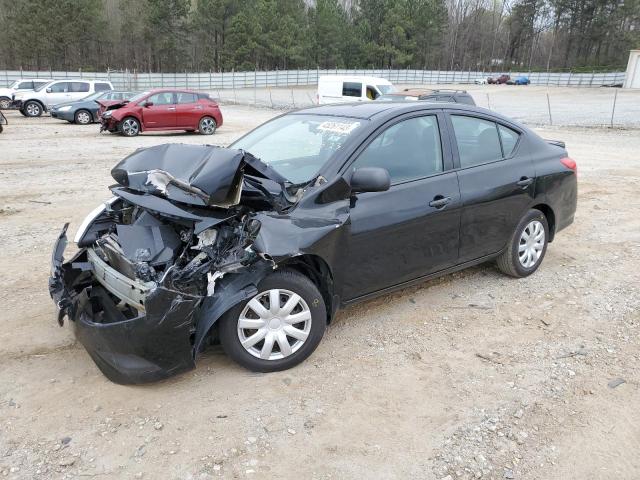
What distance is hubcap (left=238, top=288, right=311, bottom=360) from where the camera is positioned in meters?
3.16

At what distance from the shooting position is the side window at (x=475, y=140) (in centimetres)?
421

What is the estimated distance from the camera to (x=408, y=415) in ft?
9.79

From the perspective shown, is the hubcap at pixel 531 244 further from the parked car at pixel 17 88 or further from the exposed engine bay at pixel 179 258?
the parked car at pixel 17 88

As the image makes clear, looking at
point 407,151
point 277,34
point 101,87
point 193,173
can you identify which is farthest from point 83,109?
point 277,34

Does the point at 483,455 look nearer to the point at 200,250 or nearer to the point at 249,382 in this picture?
the point at 249,382

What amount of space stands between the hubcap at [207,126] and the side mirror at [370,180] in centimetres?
1513

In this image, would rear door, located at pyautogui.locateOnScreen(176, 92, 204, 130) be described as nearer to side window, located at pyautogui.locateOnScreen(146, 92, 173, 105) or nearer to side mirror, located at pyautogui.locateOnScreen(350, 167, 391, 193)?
side window, located at pyautogui.locateOnScreen(146, 92, 173, 105)

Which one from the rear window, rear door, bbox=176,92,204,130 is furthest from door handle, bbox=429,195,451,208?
the rear window

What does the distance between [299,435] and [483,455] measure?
0.97 meters

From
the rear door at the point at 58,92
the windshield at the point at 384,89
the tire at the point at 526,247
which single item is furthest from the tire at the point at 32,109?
the tire at the point at 526,247

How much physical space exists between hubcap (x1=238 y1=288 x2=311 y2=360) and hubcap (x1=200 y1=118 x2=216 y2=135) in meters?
15.3

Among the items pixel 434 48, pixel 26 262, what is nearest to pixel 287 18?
pixel 434 48

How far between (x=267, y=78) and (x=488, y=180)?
58.1m

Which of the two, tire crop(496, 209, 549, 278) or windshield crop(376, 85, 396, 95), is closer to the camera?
tire crop(496, 209, 549, 278)
